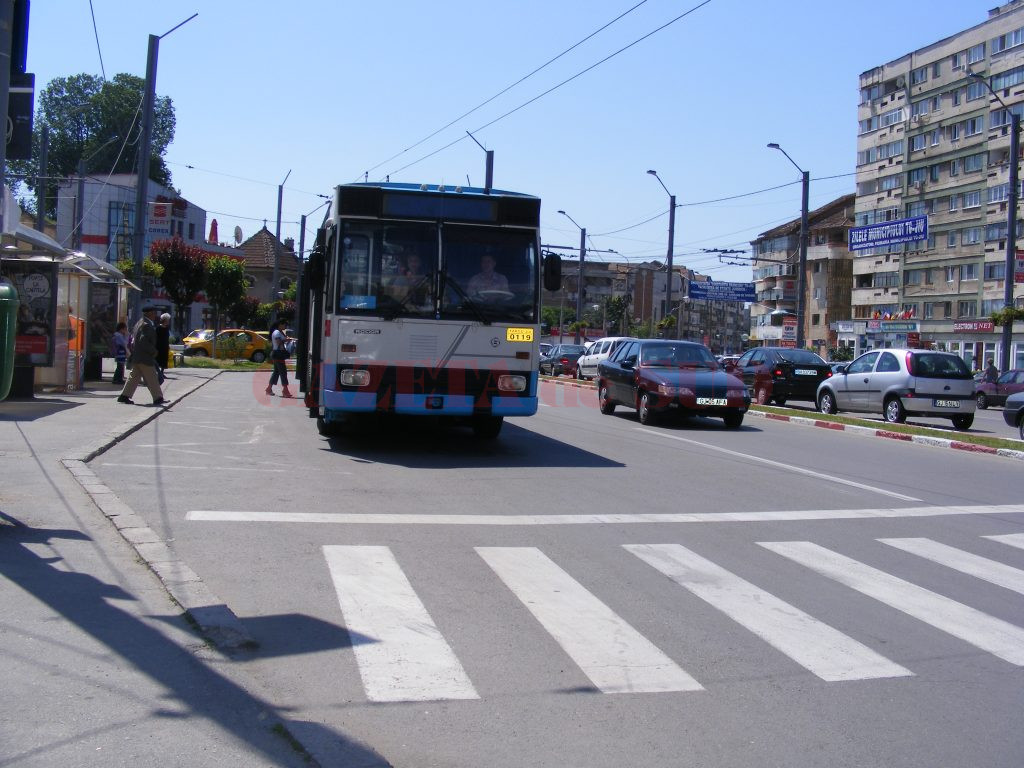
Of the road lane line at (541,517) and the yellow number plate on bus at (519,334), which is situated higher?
the yellow number plate on bus at (519,334)

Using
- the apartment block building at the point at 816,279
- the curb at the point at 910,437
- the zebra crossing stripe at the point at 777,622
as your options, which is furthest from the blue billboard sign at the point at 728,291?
the zebra crossing stripe at the point at 777,622

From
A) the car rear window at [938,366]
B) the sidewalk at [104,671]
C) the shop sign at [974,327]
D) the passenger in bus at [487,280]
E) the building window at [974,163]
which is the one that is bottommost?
the sidewalk at [104,671]

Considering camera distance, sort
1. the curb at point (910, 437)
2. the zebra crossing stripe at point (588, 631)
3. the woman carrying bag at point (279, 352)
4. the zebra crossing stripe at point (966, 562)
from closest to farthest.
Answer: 1. the zebra crossing stripe at point (588, 631)
2. the zebra crossing stripe at point (966, 562)
3. the curb at point (910, 437)
4. the woman carrying bag at point (279, 352)

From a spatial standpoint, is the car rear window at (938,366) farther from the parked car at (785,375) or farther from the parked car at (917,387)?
the parked car at (785,375)

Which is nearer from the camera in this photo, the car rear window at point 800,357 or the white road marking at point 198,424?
the white road marking at point 198,424

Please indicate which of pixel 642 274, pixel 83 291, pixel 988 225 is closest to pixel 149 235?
pixel 83 291

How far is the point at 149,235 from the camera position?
69.8m

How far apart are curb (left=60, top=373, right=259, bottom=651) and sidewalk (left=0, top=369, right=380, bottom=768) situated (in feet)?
0.25

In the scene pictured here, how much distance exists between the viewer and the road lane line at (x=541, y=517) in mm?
8680

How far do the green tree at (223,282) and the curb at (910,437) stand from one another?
37.8m

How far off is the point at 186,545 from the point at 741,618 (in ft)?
13.1

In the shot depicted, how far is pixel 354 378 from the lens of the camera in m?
12.6

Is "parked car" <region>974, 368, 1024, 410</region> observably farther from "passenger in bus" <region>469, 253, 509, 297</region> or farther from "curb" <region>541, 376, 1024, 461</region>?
"passenger in bus" <region>469, 253, 509, 297</region>

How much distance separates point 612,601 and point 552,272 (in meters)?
7.27
